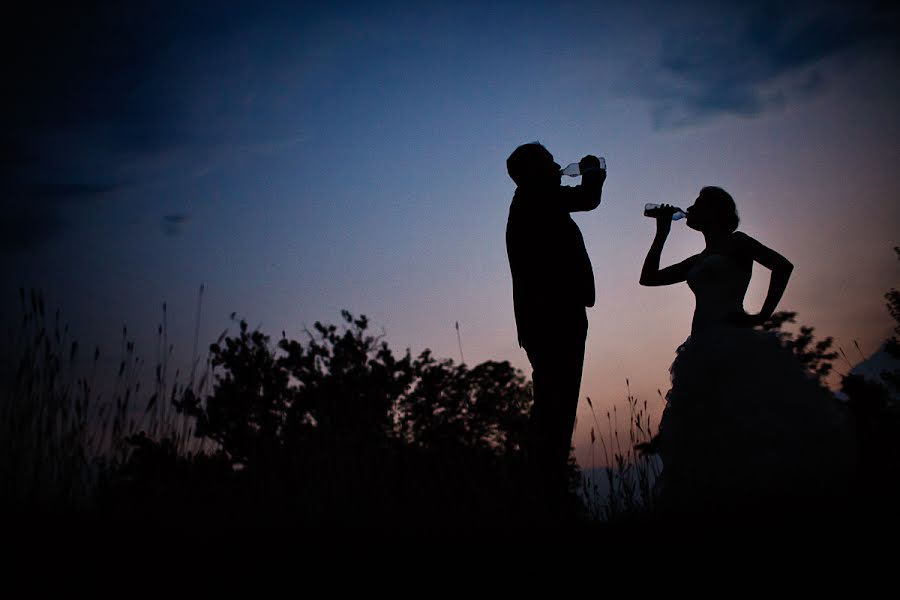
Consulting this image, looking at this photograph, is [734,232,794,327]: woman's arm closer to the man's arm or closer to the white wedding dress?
the white wedding dress

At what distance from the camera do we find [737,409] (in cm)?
285

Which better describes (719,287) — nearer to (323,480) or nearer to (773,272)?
(773,272)

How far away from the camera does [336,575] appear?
72.3 inches

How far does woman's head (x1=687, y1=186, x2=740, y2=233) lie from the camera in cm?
342

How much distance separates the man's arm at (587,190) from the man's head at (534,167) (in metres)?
0.14

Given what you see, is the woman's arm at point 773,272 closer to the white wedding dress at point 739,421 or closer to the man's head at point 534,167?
the white wedding dress at point 739,421

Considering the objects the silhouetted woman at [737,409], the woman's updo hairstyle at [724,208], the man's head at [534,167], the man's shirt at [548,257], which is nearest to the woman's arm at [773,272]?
the silhouetted woman at [737,409]

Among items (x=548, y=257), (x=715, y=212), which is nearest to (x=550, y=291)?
(x=548, y=257)

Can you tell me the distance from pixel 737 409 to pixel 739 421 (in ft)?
0.22

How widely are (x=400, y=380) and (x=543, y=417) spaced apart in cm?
2014

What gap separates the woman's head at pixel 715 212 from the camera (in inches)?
135

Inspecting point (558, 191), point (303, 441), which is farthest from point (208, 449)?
point (558, 191)

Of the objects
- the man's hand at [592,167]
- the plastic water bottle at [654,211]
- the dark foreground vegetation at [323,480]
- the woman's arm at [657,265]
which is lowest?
the dark foreground vegetation at [323,480]

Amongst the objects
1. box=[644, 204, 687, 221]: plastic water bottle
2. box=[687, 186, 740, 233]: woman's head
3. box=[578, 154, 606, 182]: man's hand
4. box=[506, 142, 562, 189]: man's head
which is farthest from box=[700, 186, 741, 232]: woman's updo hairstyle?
box=[506, 142, 562, 189]: man's head
